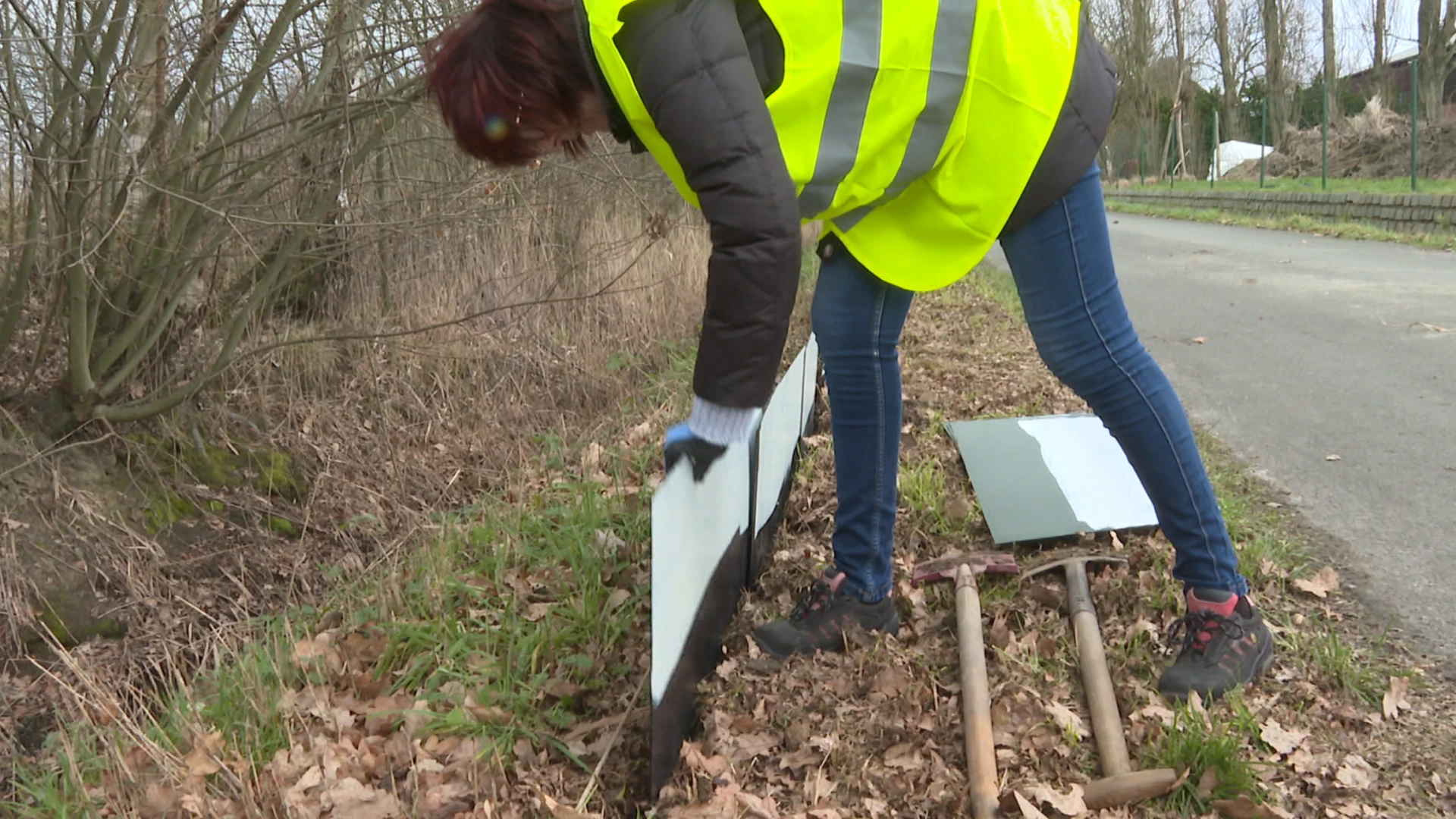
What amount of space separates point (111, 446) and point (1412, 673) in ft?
15.8

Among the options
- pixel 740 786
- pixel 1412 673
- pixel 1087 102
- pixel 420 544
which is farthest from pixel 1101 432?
pixel 420 544

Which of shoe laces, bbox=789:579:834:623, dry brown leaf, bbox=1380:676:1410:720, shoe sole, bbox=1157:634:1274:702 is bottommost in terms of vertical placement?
dry brown leaf, bbox=1380:676:1410:720

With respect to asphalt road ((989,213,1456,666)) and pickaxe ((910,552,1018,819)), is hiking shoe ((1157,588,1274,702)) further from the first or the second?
asphalt road ((989,213,1456,666))

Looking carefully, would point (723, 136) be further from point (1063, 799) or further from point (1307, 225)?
point (1307, 225)

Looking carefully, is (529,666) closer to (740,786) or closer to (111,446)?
(740,786)

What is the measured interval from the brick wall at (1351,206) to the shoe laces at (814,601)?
11.1 m

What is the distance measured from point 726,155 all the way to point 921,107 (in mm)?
454

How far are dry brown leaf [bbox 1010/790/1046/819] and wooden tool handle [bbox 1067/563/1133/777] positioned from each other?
0.17 m

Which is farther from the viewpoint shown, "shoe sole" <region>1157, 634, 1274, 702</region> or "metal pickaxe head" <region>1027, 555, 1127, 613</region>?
"metal pickaxe head" <region>1027, 555, 1127, 613</region>

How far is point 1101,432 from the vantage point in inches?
127

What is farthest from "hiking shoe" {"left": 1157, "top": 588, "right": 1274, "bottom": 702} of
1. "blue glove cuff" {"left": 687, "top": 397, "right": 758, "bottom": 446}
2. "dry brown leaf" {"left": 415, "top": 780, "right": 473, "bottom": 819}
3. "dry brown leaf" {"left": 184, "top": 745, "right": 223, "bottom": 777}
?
"dry brown leaf" {"left": 184, "top": 745, "right": 223, "bottom": 777}

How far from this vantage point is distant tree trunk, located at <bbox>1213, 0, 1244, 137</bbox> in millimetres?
29969

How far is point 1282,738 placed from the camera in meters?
1.88

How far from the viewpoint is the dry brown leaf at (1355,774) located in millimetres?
A: 1785
